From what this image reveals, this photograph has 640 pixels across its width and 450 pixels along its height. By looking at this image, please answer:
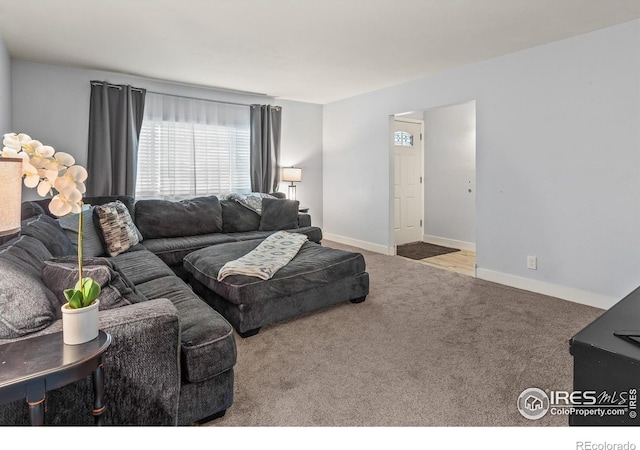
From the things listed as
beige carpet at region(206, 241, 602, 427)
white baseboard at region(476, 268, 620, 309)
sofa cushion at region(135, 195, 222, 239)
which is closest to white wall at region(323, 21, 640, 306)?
white baseboard at region(476, 268, 620, 309)

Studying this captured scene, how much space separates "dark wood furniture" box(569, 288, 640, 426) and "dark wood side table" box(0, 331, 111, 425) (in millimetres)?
1350

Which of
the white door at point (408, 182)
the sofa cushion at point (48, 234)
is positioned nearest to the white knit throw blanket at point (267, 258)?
the sofa cushion at point (48, 234)

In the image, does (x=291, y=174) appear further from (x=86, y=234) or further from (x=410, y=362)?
(x=410, y=362)

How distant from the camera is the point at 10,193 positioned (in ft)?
3.57

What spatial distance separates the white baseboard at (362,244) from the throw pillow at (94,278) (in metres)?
4.10

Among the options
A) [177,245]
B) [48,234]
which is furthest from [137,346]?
[177,245]

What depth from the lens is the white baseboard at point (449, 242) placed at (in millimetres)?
5656

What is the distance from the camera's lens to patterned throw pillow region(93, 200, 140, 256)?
324cm

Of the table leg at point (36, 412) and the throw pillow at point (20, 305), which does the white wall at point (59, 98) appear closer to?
the throw pillow at point (20, 305)

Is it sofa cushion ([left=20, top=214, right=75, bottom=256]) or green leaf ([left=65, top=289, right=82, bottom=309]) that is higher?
sofa cushion ([left=20, top=214, right=75, bottom=256])

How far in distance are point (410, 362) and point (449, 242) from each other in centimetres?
403

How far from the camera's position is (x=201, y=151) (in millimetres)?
5117

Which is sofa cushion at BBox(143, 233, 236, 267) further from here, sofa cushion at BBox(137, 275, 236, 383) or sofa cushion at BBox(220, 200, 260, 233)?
sofa cushion at BBox(137, 275, 236, 383)
